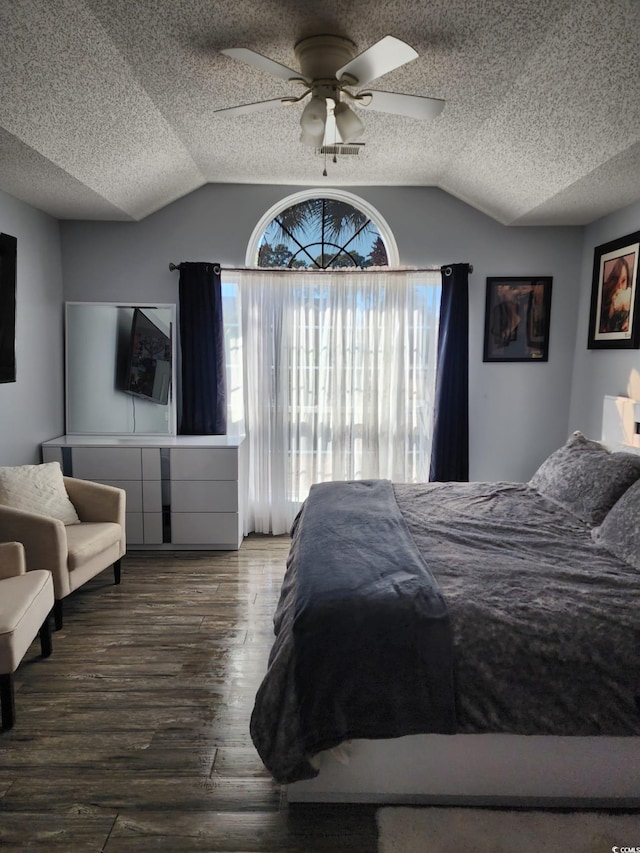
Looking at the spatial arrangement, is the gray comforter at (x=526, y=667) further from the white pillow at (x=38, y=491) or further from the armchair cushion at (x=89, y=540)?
the white pillow at (x=38, y=491)

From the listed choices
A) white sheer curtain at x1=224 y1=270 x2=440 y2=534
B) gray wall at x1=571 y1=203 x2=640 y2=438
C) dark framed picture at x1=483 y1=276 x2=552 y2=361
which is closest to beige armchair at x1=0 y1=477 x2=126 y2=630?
white sheer curtain at x1=224 y1=270 x2=440 y2=534

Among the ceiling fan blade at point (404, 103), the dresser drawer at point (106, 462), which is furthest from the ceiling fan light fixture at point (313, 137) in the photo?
the dresser drawer at point (106, 462)

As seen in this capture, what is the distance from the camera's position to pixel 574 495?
308 centimetres

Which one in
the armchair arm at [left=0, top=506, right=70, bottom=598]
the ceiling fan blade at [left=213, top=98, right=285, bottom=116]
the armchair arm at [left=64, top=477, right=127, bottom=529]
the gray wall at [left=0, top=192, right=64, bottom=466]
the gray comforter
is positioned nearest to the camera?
the gray comforter

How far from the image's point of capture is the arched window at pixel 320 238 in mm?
4730

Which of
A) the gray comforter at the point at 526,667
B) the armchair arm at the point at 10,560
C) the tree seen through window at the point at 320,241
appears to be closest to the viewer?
the gray comforter at the point at 526,667

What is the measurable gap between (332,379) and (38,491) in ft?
7.70

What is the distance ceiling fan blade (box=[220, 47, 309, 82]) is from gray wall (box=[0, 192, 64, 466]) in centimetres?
229

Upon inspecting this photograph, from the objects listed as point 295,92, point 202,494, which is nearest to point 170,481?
point 202,494

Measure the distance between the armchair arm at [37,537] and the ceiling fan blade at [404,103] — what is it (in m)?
2.62

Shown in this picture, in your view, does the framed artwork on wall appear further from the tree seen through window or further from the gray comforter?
the gray comforter

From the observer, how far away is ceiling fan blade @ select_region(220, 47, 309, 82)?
2.11 metres

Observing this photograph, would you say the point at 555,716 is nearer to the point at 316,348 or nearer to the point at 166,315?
the point at 316,348

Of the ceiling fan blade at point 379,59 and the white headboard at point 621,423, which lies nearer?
the ceiling fan blade at point 379,59
